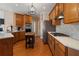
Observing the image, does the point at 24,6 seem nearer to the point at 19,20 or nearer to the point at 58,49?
the point at 19,20

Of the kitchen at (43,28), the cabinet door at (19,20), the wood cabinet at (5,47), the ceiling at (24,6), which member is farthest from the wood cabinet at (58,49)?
the cabinet door at (19,20)

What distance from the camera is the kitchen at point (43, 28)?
3.10 m

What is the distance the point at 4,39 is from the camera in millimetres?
3369

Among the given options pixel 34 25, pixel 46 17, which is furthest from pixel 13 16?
pixel 34 25

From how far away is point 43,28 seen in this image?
784 centimetres

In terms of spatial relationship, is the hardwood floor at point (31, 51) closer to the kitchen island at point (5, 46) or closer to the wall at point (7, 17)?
the kitchen island at point (5, 46)

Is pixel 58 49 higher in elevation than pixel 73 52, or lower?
lower

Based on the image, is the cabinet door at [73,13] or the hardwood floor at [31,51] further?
the hardwood floor at [31,51]

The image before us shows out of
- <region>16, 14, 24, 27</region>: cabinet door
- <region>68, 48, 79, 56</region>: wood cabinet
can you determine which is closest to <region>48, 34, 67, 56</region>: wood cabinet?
<region>68, 48, 79, 56</region>: wood cabinet

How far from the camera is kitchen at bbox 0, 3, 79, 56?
3.10 meters

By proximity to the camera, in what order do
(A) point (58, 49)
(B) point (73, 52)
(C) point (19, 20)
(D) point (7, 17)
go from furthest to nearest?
(C) point (19, 20)
(D) point (7, 17)
(A) point (58, 49)
(B) point (73, 52)

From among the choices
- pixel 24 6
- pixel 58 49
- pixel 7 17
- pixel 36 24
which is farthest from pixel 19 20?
pixel 58 49

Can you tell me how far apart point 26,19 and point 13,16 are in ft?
5.59

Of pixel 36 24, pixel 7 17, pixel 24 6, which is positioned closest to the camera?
pixel 24 6
